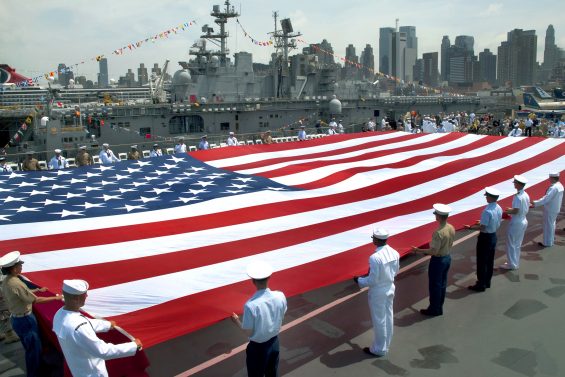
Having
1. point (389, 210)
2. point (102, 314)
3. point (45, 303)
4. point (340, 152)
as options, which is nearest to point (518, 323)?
point (389, 210)

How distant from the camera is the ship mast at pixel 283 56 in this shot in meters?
36.8

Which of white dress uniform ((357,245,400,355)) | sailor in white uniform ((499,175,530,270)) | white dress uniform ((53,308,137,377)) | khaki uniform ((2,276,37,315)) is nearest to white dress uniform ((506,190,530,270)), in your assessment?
sailor in white uniform ((499,175,530,270))

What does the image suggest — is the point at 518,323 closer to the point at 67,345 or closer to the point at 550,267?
the point at 550,267

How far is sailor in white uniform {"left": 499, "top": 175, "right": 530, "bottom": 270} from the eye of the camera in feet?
20.0

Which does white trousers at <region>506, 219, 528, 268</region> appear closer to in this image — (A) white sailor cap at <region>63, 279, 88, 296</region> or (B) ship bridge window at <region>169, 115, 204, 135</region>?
(A) white sailor cap at <region>63, 279, 88, 296</region>

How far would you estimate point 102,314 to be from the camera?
3174mm

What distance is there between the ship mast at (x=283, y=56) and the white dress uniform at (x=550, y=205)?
101 feet

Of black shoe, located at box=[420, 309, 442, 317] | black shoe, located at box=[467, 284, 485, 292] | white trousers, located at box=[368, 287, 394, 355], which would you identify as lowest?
black shoe, located at box=[420, 309, 442, 317]

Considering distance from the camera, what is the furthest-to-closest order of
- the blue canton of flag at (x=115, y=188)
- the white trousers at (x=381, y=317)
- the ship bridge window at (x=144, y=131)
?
the ship bridge window at (x=144, y=131), the blue canton of flag at (x=115, y=188), the white trousers at (x=381, y=317)

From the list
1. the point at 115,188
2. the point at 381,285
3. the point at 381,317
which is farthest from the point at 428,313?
the point at 115,188

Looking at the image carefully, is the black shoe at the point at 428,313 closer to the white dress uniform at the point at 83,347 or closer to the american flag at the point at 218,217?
the american flag at the point at 218,217

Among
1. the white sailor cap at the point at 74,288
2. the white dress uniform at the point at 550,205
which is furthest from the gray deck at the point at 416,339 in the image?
the white sailor cap at the point at 74,288

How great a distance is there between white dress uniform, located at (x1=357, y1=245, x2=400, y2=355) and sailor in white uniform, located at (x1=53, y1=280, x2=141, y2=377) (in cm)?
213

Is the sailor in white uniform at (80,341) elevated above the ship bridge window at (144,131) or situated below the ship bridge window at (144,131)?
below
